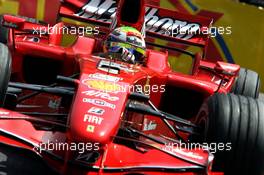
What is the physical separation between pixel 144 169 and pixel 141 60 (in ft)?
6.15

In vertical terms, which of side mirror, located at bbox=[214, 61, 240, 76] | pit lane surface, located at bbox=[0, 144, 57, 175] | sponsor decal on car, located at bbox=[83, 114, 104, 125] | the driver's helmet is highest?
the driver's helmet

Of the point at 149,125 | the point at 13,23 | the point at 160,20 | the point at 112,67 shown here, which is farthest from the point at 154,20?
the point at 112,67

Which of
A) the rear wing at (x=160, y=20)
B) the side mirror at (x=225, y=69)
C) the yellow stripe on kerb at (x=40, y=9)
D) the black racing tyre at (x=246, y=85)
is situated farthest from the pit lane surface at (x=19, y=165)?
the yellow stripe on kerb at (x=40, y=9)

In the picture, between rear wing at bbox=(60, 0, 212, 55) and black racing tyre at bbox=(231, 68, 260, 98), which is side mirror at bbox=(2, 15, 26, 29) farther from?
black racing tyre at bbox=(231, 68, 260, 98)

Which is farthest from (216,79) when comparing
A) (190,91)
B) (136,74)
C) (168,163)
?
(168,163)

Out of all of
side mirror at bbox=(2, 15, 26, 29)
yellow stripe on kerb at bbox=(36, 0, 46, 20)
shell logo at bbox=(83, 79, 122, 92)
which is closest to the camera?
shell logo at bbox=(83, 79, 122, 92)

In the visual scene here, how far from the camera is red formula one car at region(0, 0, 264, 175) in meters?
4.08

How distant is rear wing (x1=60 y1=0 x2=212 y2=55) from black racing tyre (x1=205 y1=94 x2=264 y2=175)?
2503 millimetres

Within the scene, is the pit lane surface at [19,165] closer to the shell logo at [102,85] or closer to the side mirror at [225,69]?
the shell logo at [102,85]

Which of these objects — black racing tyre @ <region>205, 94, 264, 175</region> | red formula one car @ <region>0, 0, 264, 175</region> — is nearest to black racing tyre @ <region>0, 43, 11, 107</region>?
red formula one car @ <region>0, 0, 264, 175</region>

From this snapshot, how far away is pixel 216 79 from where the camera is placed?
662 centimetres

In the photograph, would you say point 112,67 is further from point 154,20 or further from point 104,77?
point 154,20

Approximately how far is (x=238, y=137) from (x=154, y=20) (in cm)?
287

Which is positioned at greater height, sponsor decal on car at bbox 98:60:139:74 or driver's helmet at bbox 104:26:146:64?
driver's helmet at bbox 104:26:146:64
